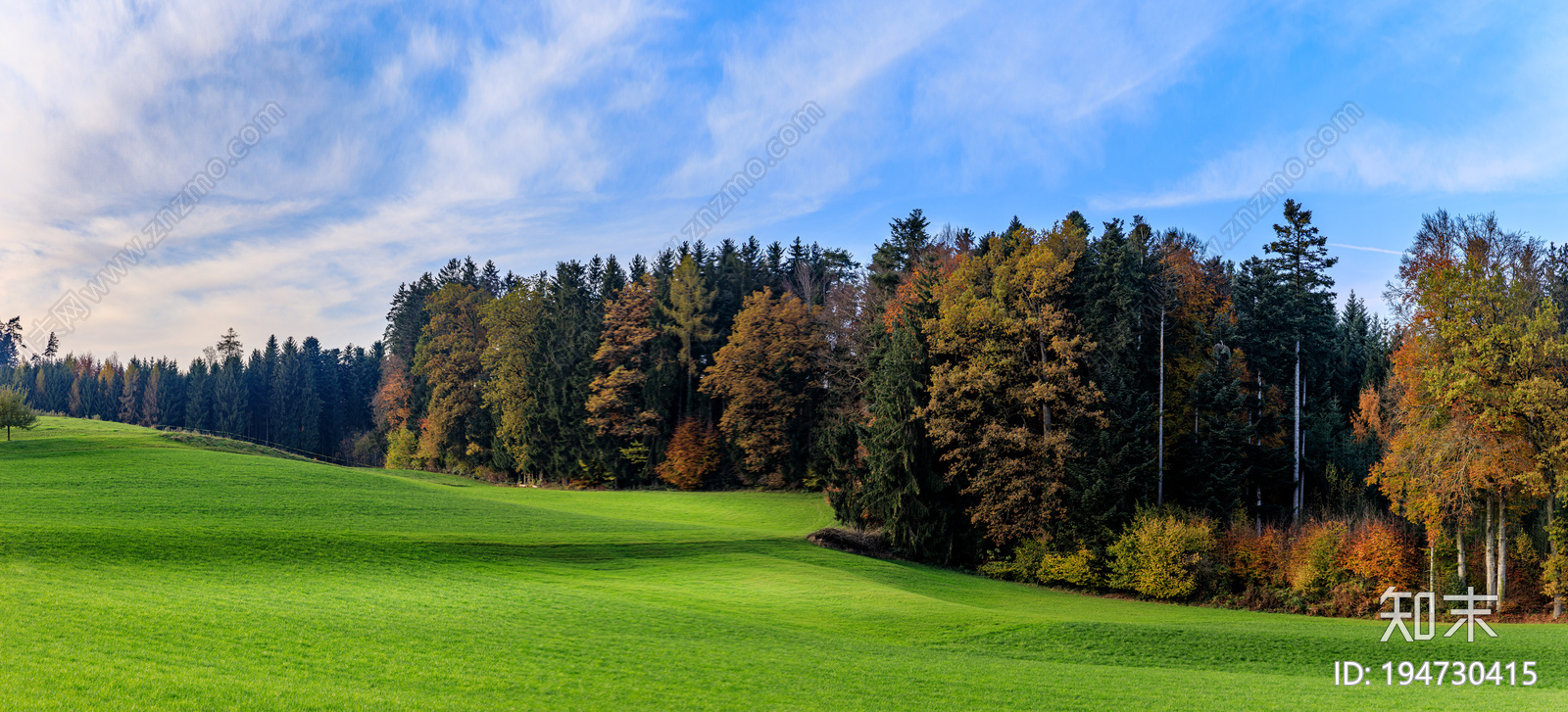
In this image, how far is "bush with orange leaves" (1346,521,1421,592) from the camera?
3170 cm

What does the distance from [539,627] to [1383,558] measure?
1271 inches

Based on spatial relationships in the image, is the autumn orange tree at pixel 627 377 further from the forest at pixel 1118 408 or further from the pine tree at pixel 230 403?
the pine tree at pixel 230 403

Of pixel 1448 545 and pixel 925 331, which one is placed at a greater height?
pixel 925 331

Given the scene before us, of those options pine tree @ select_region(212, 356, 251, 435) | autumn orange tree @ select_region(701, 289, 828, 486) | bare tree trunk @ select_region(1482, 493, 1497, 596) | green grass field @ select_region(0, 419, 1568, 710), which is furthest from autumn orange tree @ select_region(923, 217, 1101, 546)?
pine tree @ select_region(212, 356, 251, 435)

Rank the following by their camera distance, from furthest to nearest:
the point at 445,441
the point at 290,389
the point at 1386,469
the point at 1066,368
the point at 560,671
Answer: the point at 290,389
the point at 445,441
the point at 1066,368
the point at 1386,469
the point at 560,671

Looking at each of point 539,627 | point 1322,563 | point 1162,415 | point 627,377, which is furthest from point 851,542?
point 627,377

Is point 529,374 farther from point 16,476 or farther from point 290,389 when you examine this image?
point 290,389

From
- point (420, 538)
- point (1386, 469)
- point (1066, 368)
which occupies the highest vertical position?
point (1066, 368)

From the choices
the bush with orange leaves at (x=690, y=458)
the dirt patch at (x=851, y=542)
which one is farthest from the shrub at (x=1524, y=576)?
the bush with orange leaves at (x=690, y=458)

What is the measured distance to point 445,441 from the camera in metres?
77.5

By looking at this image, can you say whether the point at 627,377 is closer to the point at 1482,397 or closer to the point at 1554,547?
the point at 1482,397

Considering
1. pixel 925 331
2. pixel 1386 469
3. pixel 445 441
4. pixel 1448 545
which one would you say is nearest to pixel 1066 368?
pixel 925 331

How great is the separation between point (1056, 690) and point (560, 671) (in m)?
8.58

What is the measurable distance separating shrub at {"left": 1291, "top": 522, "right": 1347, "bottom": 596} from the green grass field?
3.43 m
